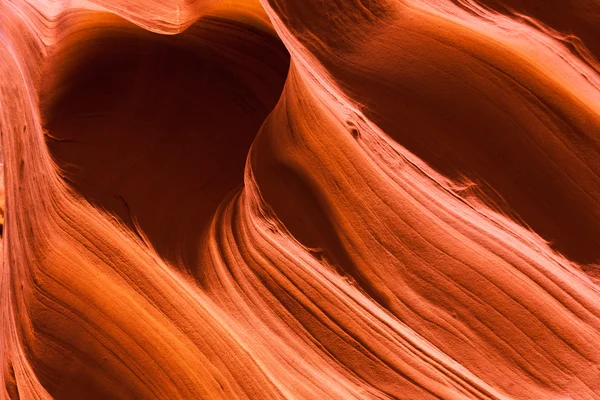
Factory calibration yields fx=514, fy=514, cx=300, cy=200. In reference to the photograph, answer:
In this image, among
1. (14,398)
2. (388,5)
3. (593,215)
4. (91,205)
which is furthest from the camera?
(14,398)

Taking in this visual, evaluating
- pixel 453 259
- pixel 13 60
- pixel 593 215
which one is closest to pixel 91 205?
pixel 13 60

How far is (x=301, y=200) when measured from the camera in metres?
1.04

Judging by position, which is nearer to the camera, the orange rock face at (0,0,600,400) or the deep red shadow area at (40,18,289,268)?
the orange rock face at (0,0,600,400)

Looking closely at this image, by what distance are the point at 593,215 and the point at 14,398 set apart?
1.38 m

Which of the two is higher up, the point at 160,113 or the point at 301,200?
the point at 160,113

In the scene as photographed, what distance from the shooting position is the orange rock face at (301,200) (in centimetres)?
86

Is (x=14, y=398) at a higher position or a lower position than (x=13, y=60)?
lower

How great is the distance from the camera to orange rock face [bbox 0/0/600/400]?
862 mm

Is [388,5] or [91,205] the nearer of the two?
[388,5]

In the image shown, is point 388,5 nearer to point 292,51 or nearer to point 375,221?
point 292,51

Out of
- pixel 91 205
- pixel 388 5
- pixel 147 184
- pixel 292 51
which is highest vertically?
pixel 388 5

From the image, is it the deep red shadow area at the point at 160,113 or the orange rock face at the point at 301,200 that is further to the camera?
the deep red shadow area at the point at 160,113

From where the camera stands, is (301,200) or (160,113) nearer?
(301,200)

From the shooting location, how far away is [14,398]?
4.29ft
